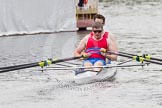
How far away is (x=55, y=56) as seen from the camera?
21.6 m

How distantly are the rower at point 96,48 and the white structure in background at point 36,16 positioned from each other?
39.4 feet

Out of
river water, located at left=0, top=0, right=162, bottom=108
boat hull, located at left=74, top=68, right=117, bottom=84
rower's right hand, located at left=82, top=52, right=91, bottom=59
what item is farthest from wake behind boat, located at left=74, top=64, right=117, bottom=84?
rower's right hand, located at left=82, top=52, right=91, bottom=59

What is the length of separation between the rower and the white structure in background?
1200cm

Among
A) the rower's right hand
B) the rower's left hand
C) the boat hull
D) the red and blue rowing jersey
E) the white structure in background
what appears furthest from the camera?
the white structure in background

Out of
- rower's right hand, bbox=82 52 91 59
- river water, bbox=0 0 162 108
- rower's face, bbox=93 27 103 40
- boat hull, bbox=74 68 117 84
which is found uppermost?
rower's face, bbox=93 27 103 40

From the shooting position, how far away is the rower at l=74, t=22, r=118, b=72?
52.7 ft

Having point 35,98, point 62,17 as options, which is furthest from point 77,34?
point 35,98

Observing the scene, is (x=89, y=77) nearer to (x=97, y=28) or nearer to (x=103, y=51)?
(x=103, y=51)

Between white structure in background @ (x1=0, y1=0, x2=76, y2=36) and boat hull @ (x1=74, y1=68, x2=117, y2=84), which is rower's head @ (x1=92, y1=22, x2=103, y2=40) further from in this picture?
white structure in background @ (x1=0, y1=0, x2=76, y2=36)

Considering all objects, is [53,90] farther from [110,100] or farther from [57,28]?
[57,28]

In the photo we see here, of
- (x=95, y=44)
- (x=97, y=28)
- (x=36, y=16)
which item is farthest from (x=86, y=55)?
(x=36, y=16)

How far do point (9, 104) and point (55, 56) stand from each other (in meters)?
8.17

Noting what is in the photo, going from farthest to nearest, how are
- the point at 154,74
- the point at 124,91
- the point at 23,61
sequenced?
the point at 23,61
the point at 154,74
the point at 124,91

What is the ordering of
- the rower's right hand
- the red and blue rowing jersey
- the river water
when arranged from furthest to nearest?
the red and blue rowing jersey < the rower's right hand < the river water
